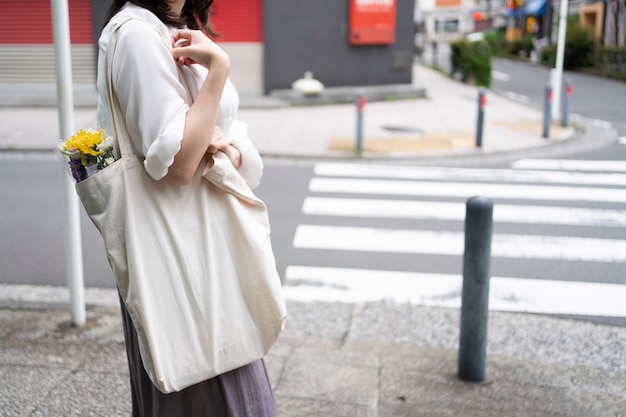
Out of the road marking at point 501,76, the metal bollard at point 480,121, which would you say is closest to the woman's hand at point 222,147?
the metal bollard at point 480,121

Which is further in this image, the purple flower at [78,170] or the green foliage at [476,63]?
the green foliage at [476,63]

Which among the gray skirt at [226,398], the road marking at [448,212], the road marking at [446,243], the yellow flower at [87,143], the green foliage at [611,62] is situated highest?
the yellow flower at [87,143]

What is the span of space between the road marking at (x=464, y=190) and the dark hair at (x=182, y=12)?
6.50 m

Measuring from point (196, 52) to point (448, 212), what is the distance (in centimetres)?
628

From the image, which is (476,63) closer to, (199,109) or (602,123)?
(602,123)

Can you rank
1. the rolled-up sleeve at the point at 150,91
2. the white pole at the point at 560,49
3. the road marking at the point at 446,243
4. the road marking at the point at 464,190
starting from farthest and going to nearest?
the white pole at the point at 560,49 < the road marking at the point at 464,190 < the road marking at the point at 446,243 < the rolled-up sleeve at the point at 150,91

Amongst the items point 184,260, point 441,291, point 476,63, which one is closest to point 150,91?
point 184,260

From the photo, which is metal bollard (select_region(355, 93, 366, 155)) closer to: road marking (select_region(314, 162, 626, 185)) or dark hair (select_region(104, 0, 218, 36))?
road marking (select_region(314, 162, 626, 185))

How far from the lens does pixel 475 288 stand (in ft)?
12.3

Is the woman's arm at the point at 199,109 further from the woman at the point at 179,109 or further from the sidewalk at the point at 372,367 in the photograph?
the sidewalk at the point at 372,367

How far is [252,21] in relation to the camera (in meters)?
17.4

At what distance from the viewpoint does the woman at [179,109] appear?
1873 mm

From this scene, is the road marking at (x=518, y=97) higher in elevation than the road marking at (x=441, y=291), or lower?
higher

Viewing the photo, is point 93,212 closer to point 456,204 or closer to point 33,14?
point 456,204
